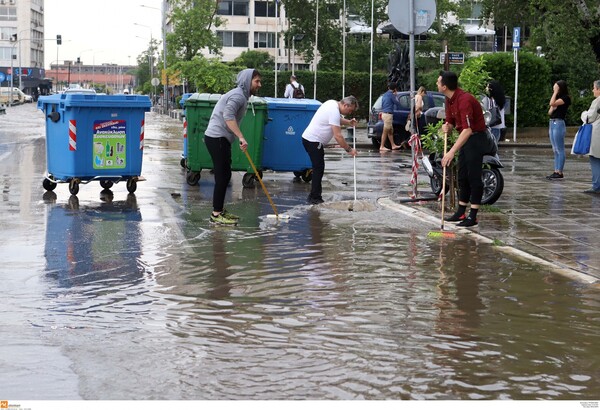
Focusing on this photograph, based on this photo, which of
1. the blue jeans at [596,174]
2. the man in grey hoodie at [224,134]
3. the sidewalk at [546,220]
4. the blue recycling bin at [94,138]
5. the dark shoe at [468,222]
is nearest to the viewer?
the sidewalk at [546,220]

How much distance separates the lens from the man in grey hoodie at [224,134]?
1291 cm

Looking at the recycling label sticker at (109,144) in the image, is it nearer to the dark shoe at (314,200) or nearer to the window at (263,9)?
the dark shoe at (314,200)

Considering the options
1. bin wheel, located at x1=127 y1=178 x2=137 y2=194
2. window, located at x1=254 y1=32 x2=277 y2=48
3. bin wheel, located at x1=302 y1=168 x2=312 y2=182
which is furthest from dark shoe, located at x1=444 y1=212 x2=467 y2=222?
window, located at x1=254 y1=32 x2=277 y2=48

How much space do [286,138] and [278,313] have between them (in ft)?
36.9

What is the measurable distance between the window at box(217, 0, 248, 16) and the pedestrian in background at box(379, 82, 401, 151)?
78.7m

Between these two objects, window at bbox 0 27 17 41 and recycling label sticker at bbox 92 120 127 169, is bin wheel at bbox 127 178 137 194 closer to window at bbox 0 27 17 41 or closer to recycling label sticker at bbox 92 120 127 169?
recycling label sticker at bbox 92 120 127 169

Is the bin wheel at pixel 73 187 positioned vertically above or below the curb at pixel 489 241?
above

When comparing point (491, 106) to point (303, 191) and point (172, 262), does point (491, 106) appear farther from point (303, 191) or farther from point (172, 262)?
point (172, 262)

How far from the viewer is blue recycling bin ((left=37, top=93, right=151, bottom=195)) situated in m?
15.9

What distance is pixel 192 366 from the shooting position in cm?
623

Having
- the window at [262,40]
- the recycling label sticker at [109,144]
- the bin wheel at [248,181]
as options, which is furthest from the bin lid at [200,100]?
the window at [262,40]

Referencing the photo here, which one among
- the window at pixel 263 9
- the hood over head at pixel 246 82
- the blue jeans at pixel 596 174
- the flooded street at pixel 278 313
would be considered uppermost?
the window at pixel 263 9

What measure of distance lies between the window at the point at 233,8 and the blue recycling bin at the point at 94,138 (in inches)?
3553

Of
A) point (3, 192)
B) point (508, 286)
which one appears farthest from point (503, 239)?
point (3, 192)
